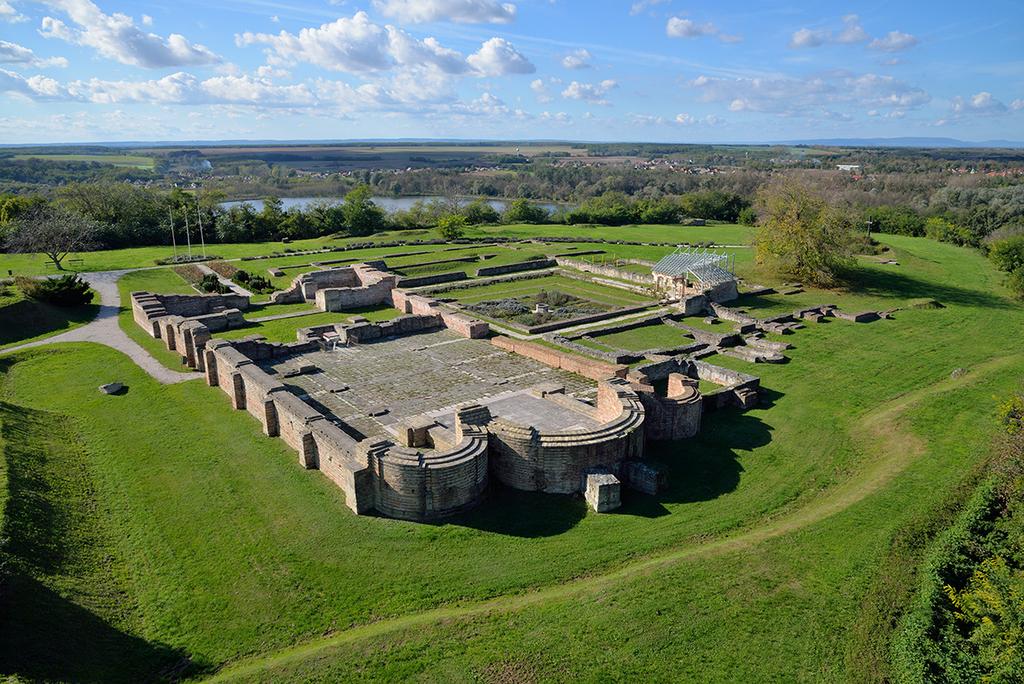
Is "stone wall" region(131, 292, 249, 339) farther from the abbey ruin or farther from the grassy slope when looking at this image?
the grassy slope

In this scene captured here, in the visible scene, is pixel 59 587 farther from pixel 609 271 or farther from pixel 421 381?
pixel 609 271

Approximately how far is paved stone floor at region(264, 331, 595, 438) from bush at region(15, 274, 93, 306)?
52.9 feet

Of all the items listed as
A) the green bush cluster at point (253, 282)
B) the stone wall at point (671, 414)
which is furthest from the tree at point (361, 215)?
the stone wall at point (671, 414)

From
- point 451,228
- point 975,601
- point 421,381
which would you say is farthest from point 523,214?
point 975,601

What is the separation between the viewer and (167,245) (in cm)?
5853

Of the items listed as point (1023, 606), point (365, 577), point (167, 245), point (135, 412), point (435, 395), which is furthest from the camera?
point (167, 245)

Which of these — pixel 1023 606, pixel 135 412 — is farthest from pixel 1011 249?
pixel 135 412

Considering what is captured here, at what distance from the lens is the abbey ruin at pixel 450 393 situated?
51.0 ft

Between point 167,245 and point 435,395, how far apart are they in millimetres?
47856

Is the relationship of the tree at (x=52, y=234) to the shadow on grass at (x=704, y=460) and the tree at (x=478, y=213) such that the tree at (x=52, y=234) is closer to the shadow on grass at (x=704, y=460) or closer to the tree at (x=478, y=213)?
the tree at (x=478, y=213)

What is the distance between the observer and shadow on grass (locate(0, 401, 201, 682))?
10.4 meters

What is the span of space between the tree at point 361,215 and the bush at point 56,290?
112 feet

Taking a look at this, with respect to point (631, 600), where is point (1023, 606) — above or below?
above

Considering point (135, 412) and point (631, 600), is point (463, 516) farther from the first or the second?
point (135, 412)
